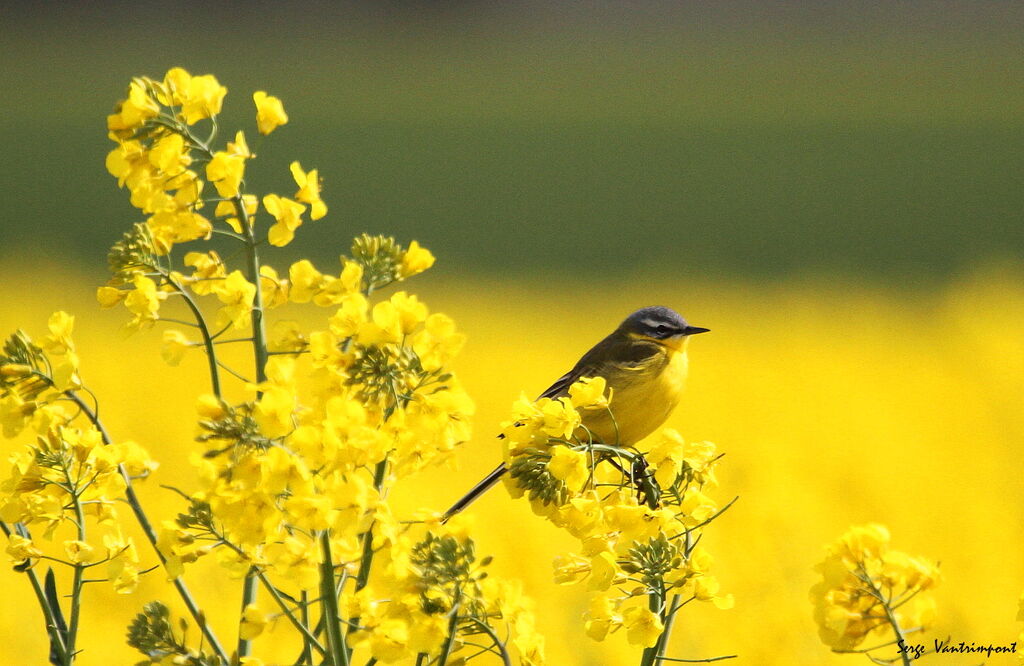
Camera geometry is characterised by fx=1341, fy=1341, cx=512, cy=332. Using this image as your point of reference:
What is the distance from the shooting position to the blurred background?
4773mm

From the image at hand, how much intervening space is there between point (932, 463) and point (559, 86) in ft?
101

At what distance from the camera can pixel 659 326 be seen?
3.73 metres

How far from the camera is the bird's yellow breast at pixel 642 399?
3.56 m

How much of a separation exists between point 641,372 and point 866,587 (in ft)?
5.25

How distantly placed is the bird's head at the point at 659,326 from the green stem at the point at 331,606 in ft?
6.34

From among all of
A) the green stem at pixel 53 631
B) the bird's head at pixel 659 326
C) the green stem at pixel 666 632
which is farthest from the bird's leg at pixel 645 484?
the bird's head at pixel 659 326

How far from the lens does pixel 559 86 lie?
3603 cm

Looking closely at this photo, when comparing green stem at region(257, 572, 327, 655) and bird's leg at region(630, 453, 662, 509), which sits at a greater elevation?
bird's leg at region(630, 453, 662, 509)

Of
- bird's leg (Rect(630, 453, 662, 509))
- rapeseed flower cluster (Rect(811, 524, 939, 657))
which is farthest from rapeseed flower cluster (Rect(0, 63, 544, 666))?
rapeseed flower cluster (Rect(811, 524, 939, 657))

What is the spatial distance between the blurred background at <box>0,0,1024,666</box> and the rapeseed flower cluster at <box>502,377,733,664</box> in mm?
1888

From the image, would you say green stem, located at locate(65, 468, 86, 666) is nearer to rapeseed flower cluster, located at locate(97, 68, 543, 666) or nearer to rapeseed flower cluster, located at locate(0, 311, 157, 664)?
rapeseed flower cluster, located at locate(0, 311, 157, 664)

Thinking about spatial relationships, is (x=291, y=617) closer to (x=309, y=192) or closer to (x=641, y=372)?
(x=309, y=192)

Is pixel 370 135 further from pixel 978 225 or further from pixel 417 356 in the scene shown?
pixel 417 356

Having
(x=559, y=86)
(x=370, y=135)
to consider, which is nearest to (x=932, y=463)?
(x=370, y=135)
